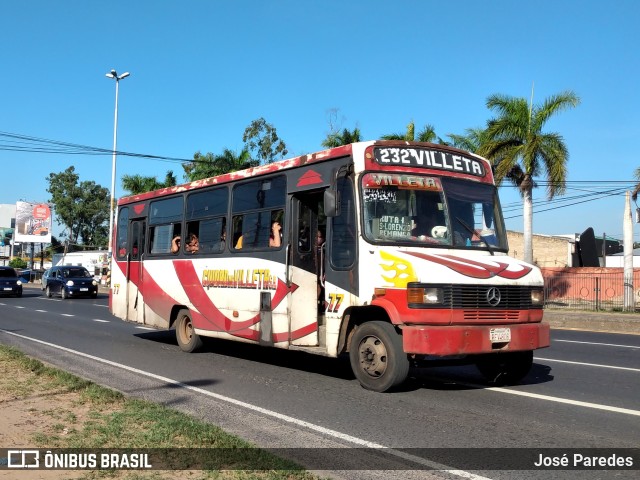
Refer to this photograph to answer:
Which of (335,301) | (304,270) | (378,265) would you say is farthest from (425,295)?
(304,270)

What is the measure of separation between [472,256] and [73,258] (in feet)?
213

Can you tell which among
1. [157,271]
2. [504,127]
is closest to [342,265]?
[157,271]

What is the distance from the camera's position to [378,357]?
7992 millimetres

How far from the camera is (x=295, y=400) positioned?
25.4ft

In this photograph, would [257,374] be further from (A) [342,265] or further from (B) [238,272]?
(A) [342,265]

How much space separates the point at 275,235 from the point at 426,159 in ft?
8.69

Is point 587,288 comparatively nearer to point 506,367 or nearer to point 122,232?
point 122,232

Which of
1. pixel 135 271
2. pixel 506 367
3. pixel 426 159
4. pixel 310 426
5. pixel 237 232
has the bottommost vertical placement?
pixel 310 426

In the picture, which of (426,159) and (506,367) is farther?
(506,367)

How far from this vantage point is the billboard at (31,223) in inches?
2773

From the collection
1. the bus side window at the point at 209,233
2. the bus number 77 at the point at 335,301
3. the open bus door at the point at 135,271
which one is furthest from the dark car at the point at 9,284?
the bus number 77 at the point at 335,301

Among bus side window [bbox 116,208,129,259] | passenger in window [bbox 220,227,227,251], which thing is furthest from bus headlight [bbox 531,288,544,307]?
bus side window [bbox 116,208,129,259]

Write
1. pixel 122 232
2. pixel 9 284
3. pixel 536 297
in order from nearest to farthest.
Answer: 1. pixel 536 297
2. pixel 122 232
3. pixel 9 284

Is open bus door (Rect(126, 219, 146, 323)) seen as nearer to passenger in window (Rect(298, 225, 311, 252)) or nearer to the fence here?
passenger in window (Rect(298, 225, 311, 252))
